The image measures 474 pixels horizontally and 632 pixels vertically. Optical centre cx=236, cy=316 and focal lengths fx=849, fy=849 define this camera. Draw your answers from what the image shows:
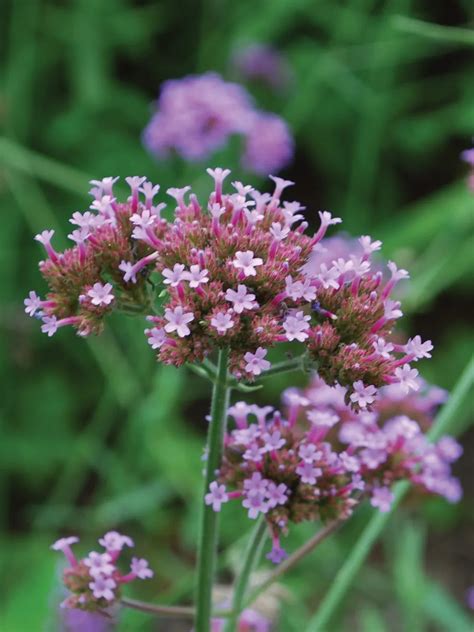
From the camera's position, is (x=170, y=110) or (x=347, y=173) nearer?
(x=170, y=110)

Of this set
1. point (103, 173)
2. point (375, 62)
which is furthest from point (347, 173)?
point (103, 173)

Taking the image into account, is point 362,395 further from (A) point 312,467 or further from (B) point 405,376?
(A) point 312,467

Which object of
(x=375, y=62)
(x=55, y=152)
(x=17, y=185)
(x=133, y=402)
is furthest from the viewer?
(x=55, y=152)

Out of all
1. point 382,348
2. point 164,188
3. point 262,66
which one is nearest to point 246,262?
point 382,348

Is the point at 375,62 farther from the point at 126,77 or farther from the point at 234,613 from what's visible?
the point at 234,613

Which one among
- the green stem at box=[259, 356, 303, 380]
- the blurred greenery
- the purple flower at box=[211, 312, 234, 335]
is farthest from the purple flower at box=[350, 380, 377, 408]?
the blurred greenery

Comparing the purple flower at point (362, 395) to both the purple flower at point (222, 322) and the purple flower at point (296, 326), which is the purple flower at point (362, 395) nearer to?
the purple flower at point (296, 326)
